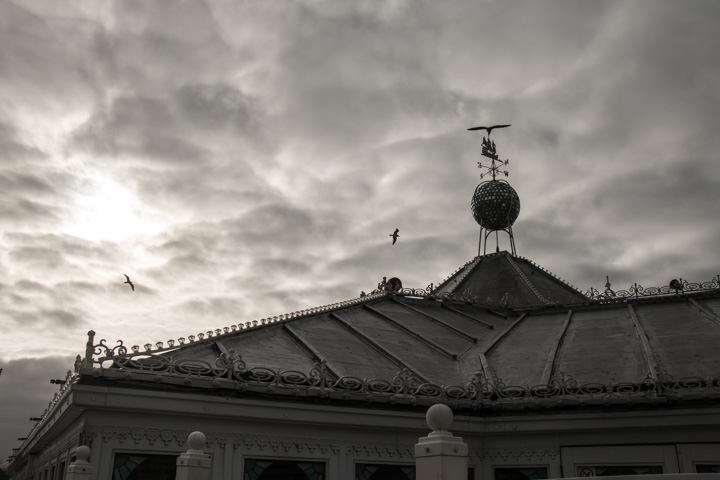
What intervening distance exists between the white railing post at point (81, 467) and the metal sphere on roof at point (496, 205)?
82.1 ft

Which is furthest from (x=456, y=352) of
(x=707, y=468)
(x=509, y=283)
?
(x=509, y=283)

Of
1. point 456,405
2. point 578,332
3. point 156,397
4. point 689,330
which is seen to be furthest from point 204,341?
point 689,330

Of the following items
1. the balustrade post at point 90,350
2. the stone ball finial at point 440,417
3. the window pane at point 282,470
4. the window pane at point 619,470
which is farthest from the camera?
the window pane at point 619,470

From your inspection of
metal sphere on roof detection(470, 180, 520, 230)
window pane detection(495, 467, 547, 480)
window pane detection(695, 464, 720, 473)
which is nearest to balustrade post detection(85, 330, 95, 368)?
window pane detection(495, 467, 547, 480)

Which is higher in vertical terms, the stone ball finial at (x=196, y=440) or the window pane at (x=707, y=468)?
the stone ball finial at (x=196, y=440)

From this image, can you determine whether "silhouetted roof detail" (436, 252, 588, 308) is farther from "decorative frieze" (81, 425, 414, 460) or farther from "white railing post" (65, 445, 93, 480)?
"white railing post" (65, 445, 93, 480)

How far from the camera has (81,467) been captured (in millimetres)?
10734

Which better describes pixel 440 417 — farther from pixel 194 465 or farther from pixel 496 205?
pixel 496 205

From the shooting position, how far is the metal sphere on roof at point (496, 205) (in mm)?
32688

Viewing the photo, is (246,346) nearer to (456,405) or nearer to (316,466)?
(316,466)

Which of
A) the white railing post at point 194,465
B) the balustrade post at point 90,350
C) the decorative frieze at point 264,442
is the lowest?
the white railing post at point 194,465

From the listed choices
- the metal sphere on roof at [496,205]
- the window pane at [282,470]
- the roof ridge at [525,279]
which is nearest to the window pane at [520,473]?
the window pane at [282,470]

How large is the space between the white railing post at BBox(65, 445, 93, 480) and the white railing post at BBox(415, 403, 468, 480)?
6.57m

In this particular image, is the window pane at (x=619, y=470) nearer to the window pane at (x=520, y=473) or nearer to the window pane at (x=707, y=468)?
the window pane at (x=707, y=468)
